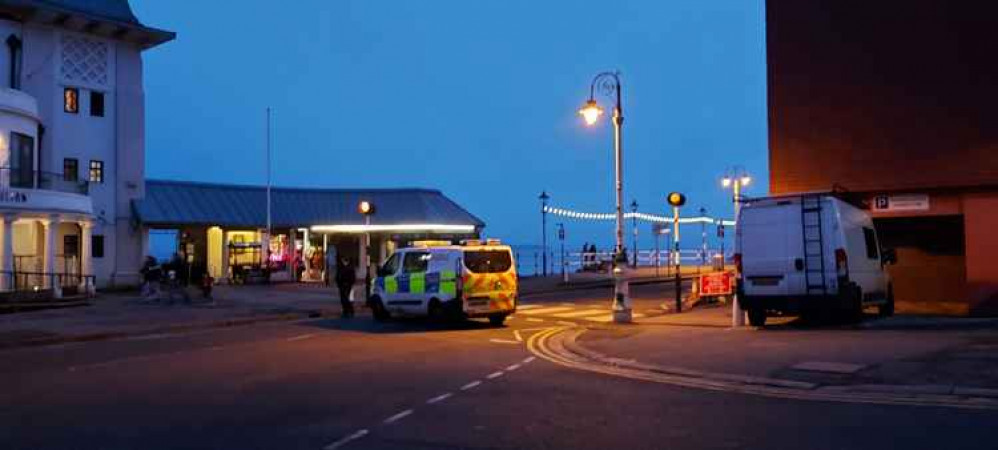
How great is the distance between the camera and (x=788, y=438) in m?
7.93

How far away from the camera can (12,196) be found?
→ 89.1 feet

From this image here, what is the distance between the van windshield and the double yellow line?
4.69 metres

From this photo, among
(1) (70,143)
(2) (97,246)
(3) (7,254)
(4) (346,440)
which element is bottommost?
(4) (346,440)

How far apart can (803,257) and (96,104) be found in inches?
1138

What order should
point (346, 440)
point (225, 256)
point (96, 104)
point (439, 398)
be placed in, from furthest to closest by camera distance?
point (225, 256), point (96, 104), point (439, 398), point (346, 440)

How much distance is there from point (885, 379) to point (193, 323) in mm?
15522

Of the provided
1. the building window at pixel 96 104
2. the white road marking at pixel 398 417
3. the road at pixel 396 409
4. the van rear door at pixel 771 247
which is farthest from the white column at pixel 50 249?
the white road marking at pixel 398 417

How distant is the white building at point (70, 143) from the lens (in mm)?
29000

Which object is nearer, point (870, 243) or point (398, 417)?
point (398, 417)

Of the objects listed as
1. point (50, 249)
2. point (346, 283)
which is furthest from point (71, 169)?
point (346, 283)

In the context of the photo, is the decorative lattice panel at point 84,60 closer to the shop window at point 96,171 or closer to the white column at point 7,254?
the shop window at point 96,171

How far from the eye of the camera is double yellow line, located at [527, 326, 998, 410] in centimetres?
963

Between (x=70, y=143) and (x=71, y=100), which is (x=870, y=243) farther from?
(x=71, y=100)

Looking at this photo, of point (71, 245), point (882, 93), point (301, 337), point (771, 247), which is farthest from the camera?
point (71, 245)
